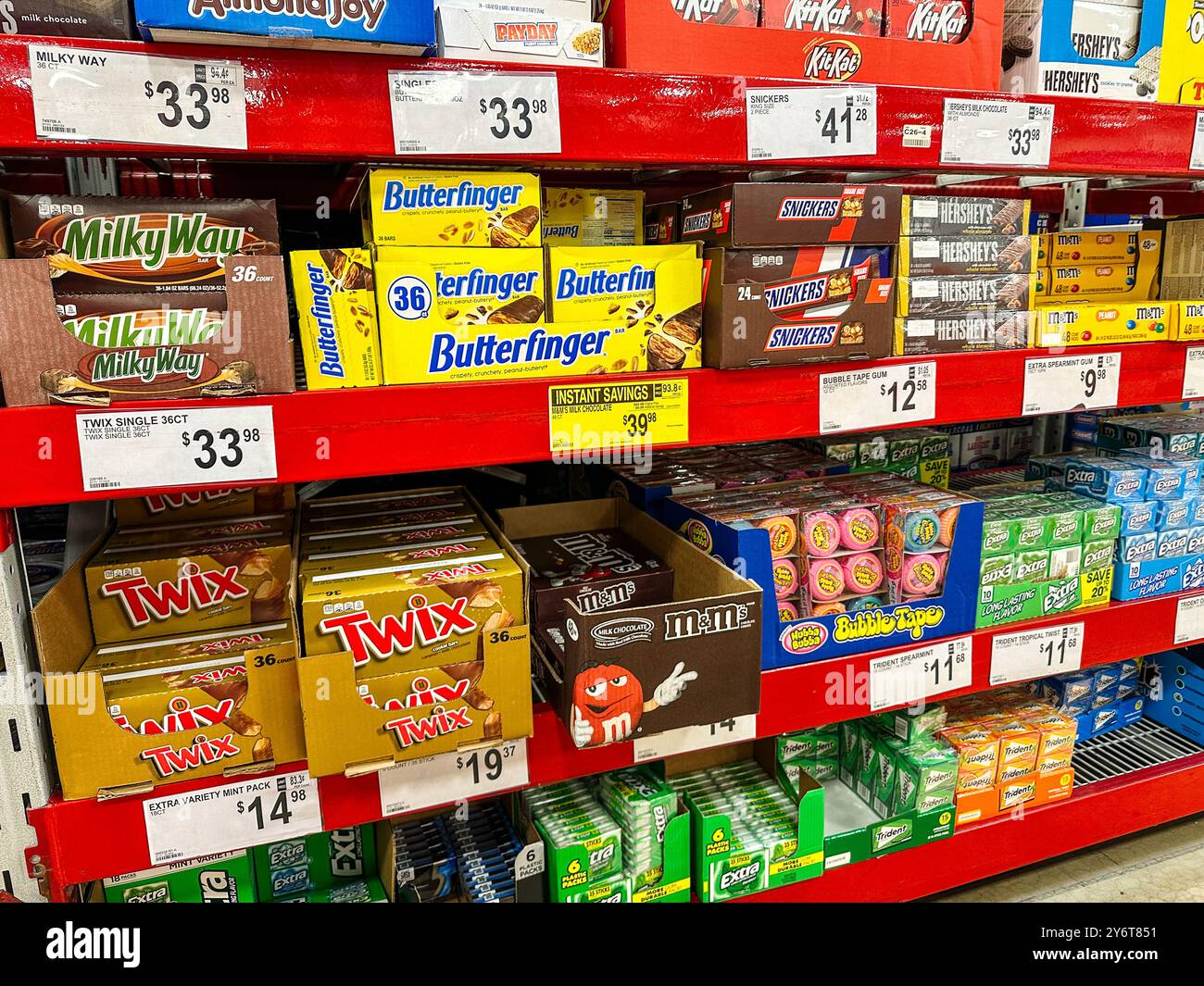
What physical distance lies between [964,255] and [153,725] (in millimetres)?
1495

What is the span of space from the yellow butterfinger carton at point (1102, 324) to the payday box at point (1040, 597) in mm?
477

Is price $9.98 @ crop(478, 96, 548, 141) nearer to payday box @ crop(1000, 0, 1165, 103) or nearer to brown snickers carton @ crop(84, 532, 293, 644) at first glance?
brown snickers carton @ crop(84, 532, 293, 644)

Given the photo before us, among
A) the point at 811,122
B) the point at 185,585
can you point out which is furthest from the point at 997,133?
the point at 185,585

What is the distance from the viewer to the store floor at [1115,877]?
1855 millimetres

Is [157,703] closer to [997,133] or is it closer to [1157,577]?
[997,133]

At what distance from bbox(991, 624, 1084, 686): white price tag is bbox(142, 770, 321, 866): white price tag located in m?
1.28

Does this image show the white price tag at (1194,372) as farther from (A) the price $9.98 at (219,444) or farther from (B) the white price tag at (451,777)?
(A) the price $9.98 at (219,444)

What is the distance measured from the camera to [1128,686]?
216 centimetres

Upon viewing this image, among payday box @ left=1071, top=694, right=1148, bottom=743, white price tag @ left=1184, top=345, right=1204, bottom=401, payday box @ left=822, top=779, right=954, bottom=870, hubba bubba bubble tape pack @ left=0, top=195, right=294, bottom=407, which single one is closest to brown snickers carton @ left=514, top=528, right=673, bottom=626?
hubba bubba bubble tape pack @ left=0, top=195, right=294, bottom=407

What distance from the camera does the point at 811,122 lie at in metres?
1.27

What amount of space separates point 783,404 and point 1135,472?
3.17 feet

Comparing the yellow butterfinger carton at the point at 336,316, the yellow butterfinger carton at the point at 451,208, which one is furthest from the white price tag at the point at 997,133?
the yellow butterfinger carton at the point at 336,316
